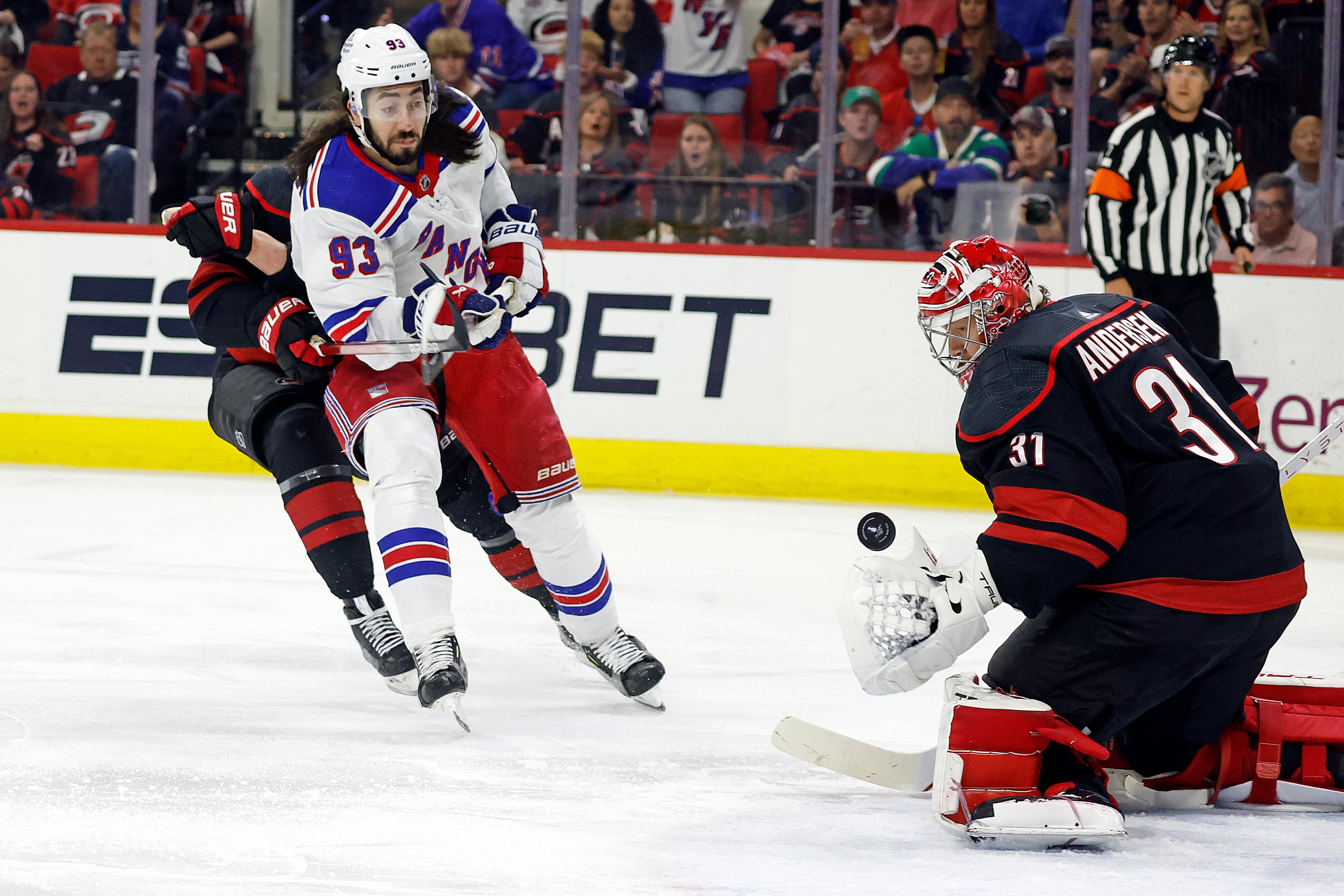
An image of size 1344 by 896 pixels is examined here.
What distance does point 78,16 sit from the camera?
604 centimetres

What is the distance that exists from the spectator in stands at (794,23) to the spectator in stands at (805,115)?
0.06m

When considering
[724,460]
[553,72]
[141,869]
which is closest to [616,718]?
[141,869]

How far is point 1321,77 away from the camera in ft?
17.6

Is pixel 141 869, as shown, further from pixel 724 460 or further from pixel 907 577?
pixel 724 460

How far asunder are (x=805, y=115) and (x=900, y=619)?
3.92 metres

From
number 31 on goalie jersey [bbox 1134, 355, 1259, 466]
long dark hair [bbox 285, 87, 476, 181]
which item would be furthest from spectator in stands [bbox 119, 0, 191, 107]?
number 31 on goalie jersey [bbox 1134, 355, 1259, 466]

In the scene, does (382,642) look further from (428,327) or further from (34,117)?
(34,117)

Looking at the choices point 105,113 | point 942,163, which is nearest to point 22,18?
point 105,113

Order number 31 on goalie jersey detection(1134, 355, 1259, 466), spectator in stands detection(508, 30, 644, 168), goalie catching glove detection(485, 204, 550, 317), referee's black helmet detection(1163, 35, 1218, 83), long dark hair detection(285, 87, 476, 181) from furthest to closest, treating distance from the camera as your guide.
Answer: spectator in stands detection(508, 30, 644, 168), referee's black helmet detection(1163, 35, 1218, 83), goalie catching glove detection(485, 204, 550, 317), long dark hair detection(285, 87, 476, 181), number 31 on goalie jersey detection(1134, 355, 1259, 466)

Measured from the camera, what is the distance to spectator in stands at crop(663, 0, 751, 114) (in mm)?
5816

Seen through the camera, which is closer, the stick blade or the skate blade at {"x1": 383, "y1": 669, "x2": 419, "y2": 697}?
the stick blade

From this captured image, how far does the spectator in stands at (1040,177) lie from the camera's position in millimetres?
5551

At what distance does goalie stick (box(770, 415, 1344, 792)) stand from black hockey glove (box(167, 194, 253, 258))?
1350 millimetres

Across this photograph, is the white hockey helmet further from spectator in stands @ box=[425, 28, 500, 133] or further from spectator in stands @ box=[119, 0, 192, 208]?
spectator in stands @ box=[119, 0, 192, 208]
